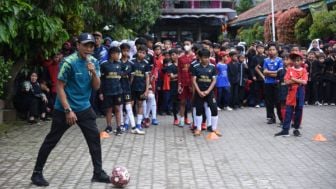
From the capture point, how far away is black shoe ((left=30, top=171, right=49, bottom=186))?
23.1ft

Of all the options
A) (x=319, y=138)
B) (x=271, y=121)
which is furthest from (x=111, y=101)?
(x=319, y=138)

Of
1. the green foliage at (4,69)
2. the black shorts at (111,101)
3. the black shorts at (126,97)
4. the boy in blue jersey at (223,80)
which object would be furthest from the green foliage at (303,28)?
the green foliage at (4,69)

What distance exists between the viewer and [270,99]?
1252 centimetres

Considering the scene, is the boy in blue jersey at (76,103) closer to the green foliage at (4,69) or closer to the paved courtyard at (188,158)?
the paved courtyard at (188,158)

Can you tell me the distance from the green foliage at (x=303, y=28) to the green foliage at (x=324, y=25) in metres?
1.64

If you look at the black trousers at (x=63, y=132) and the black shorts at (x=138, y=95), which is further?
the black shorts at (x=138, y=95)

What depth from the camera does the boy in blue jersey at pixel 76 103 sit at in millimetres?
7004

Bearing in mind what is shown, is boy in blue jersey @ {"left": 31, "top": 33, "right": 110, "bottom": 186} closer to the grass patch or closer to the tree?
the tree

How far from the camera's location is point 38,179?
7.06m

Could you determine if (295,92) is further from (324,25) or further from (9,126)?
(324,25)

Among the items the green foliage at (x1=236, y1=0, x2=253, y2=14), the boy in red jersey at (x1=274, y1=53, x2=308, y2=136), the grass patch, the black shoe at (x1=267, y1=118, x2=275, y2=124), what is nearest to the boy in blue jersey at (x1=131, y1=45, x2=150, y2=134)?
the grass patch

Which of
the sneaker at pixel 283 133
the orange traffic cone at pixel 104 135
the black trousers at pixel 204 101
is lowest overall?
the sneaker at pixel 283 133

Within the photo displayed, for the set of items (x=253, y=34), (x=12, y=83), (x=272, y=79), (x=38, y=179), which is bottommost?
(x=38, y=179)

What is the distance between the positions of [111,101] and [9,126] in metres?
2.62
